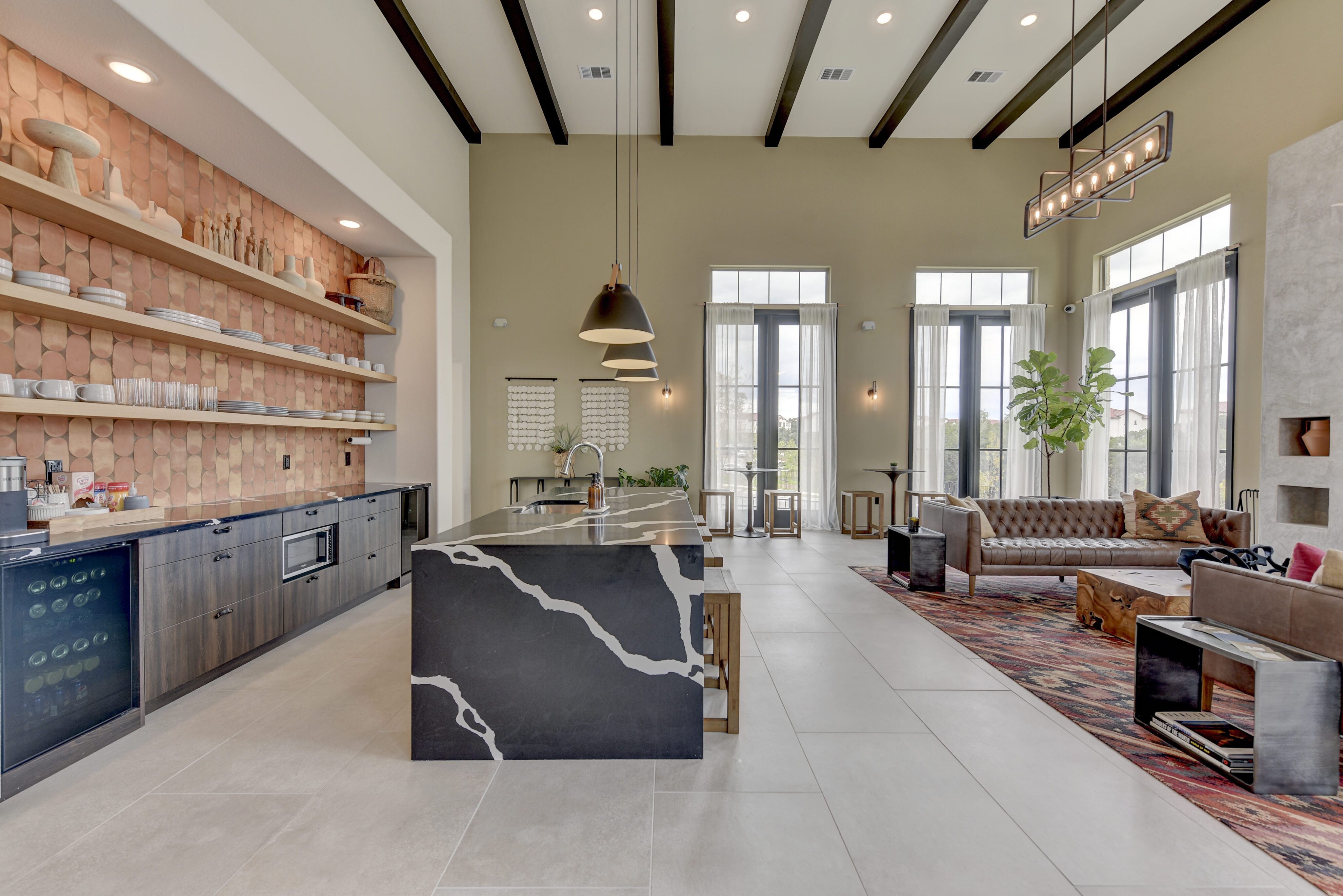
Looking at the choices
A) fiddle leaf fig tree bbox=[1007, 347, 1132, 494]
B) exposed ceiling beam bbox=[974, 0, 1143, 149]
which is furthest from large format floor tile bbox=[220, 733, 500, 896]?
exposed ceiling beam bbox=[974, 0, 1143, 149]

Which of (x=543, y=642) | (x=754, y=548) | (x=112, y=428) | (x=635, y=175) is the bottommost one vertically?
(x=754, y=548)

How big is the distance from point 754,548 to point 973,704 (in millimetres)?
3897

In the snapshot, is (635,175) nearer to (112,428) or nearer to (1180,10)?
(1180,10)

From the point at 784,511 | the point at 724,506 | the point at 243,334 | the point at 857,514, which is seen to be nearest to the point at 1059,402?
the point at 857,514

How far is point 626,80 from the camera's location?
21.1 feet

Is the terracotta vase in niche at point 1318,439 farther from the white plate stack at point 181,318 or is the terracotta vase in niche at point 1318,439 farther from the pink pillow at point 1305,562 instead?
the white plate stack at point 181,318

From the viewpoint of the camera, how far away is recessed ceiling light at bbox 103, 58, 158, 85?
107 inches

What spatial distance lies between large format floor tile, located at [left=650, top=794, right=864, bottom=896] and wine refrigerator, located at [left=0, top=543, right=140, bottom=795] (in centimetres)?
227

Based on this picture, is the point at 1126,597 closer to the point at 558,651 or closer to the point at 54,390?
the point at 558,651

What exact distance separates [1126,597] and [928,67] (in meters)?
5.56

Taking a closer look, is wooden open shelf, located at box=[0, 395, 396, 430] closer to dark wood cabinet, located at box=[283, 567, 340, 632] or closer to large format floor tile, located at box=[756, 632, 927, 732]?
dark wood cabinet, located at box=[283, 567, 340, 632]

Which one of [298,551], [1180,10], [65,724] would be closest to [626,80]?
[1180,10]

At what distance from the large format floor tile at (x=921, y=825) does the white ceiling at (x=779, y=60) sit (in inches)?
245

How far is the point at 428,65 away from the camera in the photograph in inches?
227
